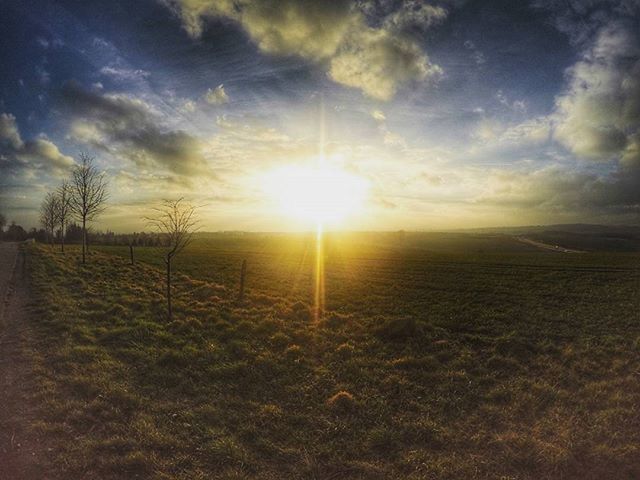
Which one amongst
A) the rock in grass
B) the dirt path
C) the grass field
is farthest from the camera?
the rock in grass


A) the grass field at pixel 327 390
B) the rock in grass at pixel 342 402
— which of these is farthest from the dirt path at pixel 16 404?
the rock in grass at pixel 342 402

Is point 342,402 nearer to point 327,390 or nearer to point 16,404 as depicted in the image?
point 327,390

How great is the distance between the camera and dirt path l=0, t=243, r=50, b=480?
6125mm

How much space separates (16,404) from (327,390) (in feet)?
24.6

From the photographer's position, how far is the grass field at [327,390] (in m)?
6.88

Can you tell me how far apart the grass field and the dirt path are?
0.34 meters

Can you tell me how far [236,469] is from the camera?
21.5ft

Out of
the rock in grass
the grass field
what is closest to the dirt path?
the grass field

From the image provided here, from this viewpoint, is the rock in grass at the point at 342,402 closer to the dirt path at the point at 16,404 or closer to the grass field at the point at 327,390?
the grass field at the point at 327,390

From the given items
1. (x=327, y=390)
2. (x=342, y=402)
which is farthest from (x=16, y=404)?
(x=342, y=402)

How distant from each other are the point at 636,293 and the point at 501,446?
28.5 metres

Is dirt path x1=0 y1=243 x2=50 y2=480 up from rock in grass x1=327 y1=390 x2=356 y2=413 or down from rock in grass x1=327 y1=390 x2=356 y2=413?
up

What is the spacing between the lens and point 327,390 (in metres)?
10.2

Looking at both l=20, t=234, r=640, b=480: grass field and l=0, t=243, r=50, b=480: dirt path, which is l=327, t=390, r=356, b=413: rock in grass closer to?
l=20, t=234, r=640, b=480: grass field
